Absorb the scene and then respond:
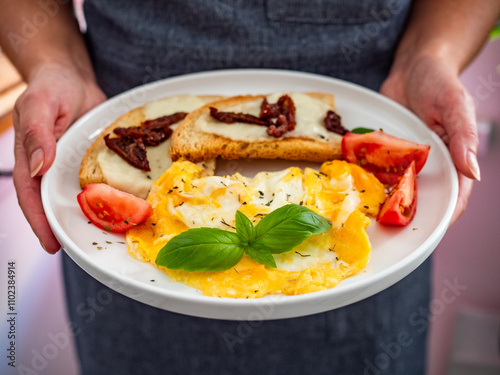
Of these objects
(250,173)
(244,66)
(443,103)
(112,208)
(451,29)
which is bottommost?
(250,173)

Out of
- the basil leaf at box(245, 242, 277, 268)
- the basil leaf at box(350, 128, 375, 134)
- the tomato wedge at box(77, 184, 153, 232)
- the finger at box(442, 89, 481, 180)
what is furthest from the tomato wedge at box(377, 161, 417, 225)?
the tomato wedge at box(77, 184, 153, 232)

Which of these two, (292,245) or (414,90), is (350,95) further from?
(292,245)

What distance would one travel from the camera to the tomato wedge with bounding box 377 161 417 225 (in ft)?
5.15

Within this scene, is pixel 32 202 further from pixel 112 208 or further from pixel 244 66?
pixel 244 66

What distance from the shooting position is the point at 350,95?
7.19 ft

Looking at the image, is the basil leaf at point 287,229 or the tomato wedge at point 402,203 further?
the tomato wedge at point 402,203

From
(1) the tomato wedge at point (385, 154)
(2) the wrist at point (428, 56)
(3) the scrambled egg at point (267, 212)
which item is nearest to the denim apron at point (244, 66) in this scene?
(2) the wrist at point (428, 56)

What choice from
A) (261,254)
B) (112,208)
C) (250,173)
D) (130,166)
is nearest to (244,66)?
(250,173)

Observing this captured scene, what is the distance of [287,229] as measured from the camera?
140cm

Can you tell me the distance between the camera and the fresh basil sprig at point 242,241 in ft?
4.48

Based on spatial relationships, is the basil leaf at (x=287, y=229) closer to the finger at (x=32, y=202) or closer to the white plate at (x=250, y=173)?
the white plate at (x=250, y=173)

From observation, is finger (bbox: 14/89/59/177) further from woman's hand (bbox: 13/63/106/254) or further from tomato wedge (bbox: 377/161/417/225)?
tomato wedge (bbox: 377/161/417/225)

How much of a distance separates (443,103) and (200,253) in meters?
1.18

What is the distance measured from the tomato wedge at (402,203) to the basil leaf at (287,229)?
0.87 feet
